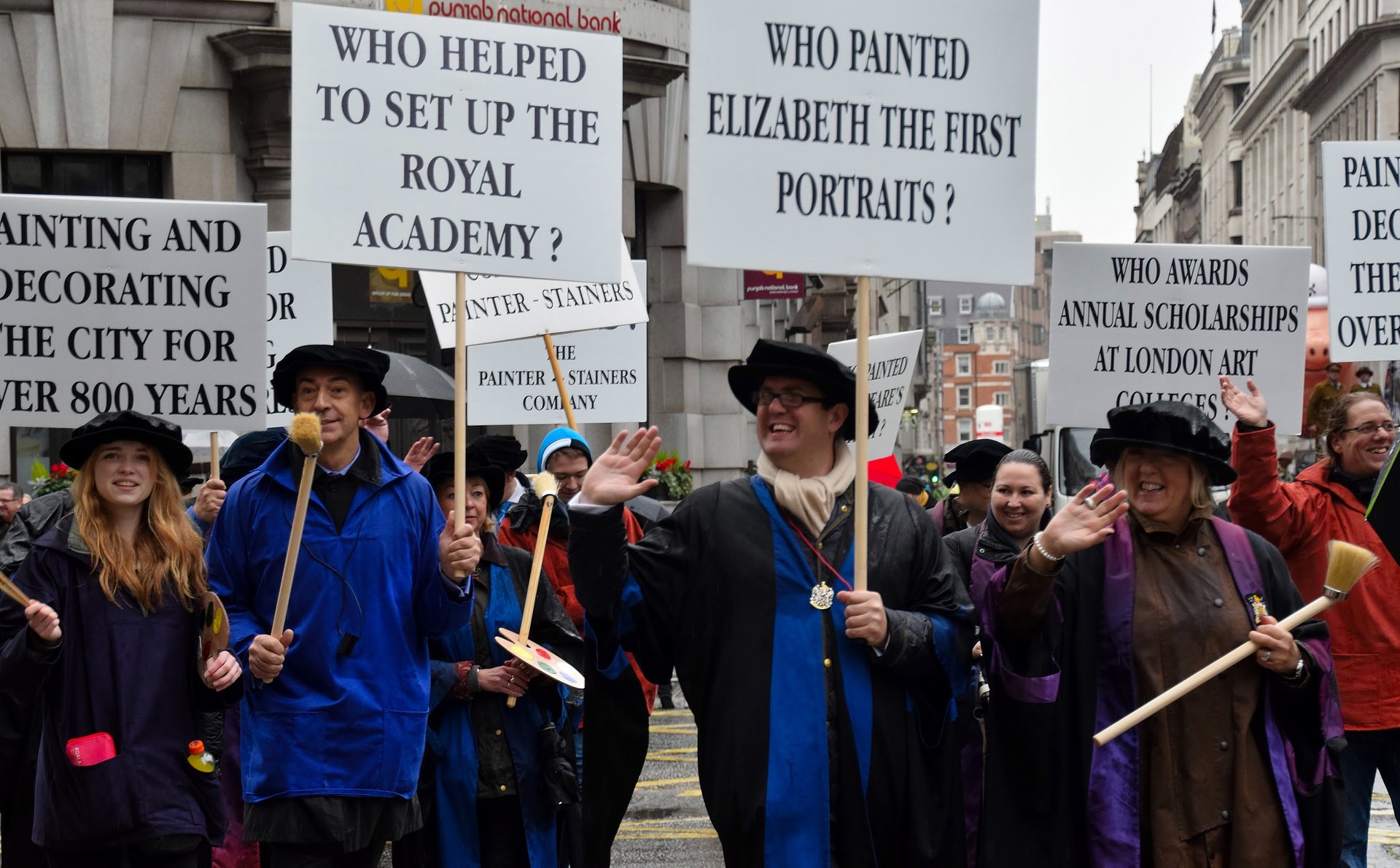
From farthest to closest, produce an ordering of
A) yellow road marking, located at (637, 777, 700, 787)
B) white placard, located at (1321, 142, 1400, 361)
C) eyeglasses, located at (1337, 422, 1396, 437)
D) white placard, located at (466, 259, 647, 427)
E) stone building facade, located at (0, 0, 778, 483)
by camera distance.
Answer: stone building facade, located at (0, 0, 778, 483)
yellow road marking, located at (637, 777, 700, 787)
white placard, located at (466, 259, 647, 427)
white placard, located at (1321, 142, 1400, 361)
eyeglasses, located at (1337, 422, 1396, 437)

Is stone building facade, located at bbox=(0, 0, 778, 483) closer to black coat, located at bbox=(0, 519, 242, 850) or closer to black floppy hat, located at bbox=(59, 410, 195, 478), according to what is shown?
black floppy hat, located at bbox=(59, 410, 195, 478)

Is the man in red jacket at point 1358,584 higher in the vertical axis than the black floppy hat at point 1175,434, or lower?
lower

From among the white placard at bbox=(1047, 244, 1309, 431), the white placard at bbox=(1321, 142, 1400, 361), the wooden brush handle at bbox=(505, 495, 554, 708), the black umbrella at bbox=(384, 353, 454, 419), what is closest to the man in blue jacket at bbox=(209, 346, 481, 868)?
the wooden brush handle at bbox=(505, 495, 554, 708)

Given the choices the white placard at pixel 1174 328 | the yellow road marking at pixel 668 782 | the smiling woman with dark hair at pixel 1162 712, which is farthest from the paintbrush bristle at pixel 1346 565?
the yellow road marking at pixel 668 782

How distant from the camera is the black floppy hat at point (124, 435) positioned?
5383mm

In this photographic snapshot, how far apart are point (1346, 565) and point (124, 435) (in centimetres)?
339

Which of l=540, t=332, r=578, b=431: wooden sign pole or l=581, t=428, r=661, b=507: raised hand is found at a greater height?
l=540, t=332, r=578, b=431: wooden sign pole

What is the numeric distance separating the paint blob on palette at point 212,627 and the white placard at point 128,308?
134 cm

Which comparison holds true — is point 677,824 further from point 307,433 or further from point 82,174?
point 82,174

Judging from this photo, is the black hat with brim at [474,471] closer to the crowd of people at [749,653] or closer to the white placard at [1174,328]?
the crowd of people at [749,653]

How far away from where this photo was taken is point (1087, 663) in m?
5.00

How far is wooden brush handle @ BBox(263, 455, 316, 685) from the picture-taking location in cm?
502

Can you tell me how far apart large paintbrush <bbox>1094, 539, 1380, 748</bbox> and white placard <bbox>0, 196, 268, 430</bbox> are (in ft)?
10.6

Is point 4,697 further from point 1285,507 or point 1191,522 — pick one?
point 1285,507
